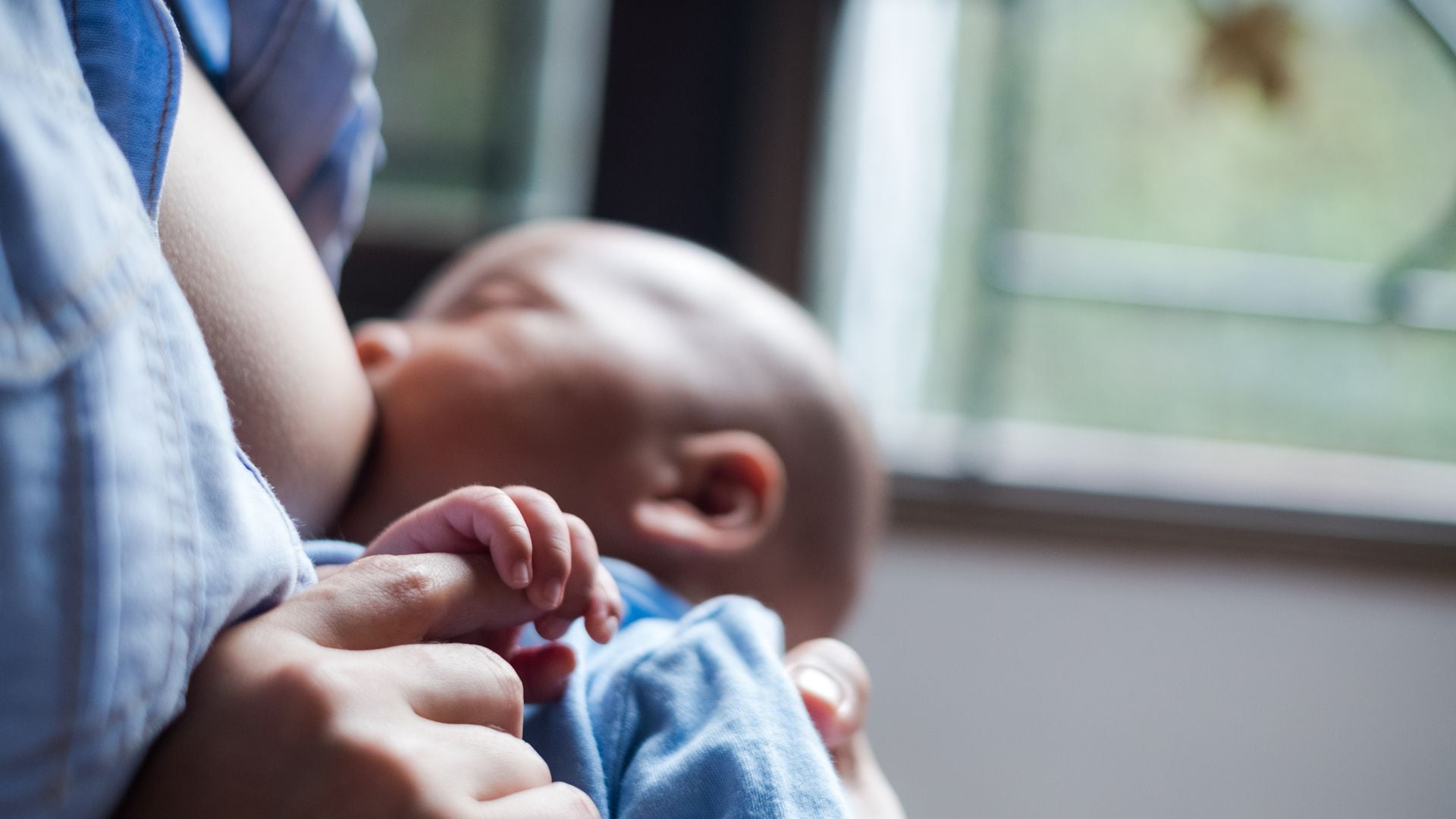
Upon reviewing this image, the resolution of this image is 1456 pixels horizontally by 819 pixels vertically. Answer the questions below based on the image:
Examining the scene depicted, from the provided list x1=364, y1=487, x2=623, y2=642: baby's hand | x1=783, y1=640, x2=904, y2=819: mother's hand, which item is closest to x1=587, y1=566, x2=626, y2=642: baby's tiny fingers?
x1=364, y1=487, x2=623, y2=642: baby's hand

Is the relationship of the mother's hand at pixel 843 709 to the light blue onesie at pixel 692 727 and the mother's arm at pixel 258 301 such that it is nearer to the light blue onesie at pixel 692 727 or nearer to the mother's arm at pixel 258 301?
the light blue onesie at pixel 692 727

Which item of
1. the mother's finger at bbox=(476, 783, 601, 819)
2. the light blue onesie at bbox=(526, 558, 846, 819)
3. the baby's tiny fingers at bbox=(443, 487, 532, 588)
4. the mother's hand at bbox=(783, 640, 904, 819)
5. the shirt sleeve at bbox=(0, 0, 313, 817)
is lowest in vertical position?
the mother's hand at bbox=(783, 640, 904, 819)

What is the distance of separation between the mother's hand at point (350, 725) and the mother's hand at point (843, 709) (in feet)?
0.60

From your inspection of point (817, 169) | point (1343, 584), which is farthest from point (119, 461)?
point (1343, 584)

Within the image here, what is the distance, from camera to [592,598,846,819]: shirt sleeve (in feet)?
1.25

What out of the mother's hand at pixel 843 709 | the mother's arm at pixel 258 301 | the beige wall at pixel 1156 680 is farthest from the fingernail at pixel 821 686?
the beige wall at pixel 1156 680

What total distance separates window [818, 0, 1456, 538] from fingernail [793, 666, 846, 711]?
1.16 metres

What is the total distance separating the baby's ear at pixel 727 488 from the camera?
692mm

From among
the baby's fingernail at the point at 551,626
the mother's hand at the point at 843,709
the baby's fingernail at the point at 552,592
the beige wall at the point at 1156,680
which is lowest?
the beige wall at the point at 1156,680

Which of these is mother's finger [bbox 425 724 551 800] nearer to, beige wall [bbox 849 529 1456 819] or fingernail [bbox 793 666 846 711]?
fingernail [bbox 793 666 846 711]

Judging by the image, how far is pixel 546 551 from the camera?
14.8 inches

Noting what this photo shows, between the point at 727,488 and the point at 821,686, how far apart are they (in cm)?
23

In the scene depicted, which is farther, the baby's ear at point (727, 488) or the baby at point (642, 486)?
the baby's ear at point (727, 488)

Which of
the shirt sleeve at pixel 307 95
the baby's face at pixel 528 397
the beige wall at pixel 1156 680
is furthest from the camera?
the beige wall at pixel 1156 680
